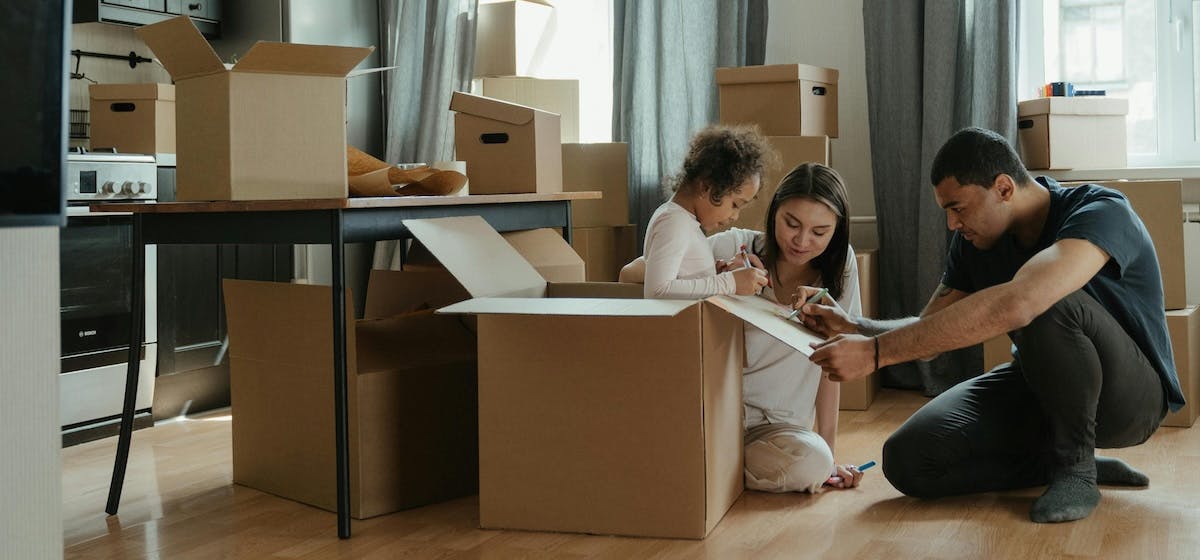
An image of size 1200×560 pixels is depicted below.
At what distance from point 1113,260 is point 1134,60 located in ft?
6.08

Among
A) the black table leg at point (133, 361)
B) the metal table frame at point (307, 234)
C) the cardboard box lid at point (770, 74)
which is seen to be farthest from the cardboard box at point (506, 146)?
the cardboard box lid at point (770, 74)

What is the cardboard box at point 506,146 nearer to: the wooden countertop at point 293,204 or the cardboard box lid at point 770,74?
the wooden countertop at point 293,204

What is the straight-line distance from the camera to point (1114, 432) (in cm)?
218

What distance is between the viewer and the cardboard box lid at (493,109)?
2680mm

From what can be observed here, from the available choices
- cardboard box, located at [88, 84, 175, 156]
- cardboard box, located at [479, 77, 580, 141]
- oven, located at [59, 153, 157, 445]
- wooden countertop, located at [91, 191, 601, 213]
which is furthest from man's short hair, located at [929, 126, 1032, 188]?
cardboard box, located at [88, 84, 175, 156]

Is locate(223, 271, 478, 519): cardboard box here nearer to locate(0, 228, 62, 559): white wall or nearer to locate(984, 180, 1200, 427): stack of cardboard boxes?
locate(0, 228, 62, 559): white wall

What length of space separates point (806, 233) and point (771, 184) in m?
1.01

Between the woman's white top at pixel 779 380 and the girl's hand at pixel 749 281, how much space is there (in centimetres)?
10

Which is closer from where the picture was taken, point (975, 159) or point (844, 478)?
point (975, 159)

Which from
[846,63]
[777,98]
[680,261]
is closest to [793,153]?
[777,98]

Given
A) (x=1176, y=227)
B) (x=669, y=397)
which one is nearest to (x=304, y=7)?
(x=669, y=397)

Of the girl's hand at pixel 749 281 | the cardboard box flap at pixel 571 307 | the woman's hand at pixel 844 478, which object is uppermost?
the girl's hand at pixel 749 281

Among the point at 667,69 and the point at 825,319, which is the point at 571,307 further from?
the point at 667,69

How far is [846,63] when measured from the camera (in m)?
3.83
